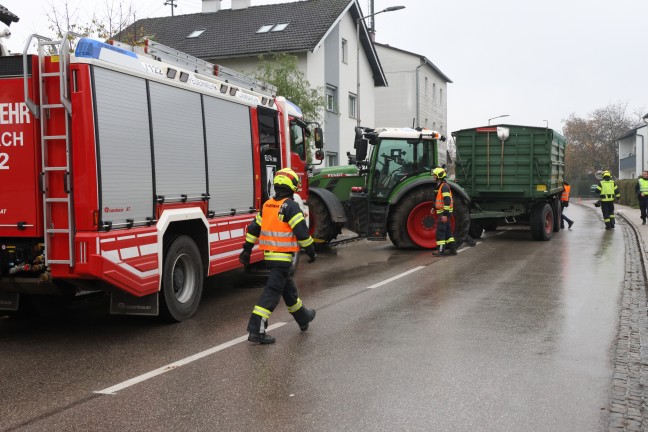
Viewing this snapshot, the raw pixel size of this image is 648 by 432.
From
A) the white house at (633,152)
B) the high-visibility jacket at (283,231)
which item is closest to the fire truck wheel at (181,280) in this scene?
the high-visibility jacket at (283,231)

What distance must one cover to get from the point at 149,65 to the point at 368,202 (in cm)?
790

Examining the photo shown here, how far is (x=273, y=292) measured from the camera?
21.1 feet

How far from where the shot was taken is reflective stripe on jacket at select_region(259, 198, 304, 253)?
254 inches

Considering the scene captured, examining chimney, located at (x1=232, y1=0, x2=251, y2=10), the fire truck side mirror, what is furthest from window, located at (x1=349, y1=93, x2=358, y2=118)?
the fire truck side mirror

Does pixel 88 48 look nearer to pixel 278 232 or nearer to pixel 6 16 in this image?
pixel 278 232

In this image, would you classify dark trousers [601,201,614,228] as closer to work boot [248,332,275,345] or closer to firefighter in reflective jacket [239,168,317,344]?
firefighter in reflective jacket [239,168,317,344]

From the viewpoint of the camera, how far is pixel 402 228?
1431cm

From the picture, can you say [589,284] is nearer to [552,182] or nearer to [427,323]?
[427,323]

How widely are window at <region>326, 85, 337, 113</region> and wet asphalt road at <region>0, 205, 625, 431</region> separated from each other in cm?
2001

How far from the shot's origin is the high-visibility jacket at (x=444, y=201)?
12789 millimetres

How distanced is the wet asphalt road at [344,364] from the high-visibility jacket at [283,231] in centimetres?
84

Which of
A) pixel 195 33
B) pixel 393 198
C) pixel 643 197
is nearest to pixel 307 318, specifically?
pixel 393 198

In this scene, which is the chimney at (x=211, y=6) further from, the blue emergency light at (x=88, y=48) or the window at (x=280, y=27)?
the blue emergency light at (x=88, y=48)

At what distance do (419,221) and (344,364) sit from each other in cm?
904
